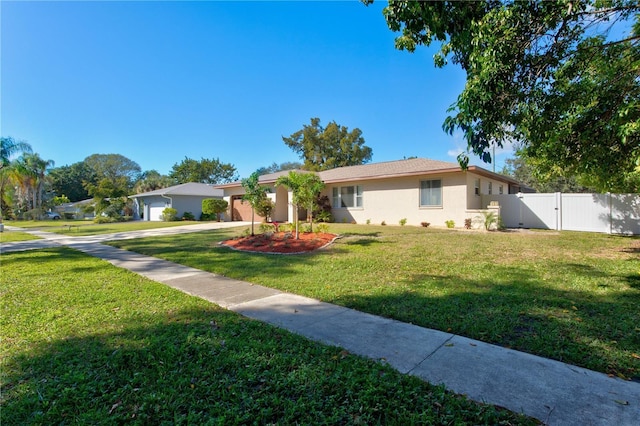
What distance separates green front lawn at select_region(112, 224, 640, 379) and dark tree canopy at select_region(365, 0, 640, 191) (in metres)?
2.20

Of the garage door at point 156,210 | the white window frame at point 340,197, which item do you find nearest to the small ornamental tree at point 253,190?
the white window frame at point 340,197

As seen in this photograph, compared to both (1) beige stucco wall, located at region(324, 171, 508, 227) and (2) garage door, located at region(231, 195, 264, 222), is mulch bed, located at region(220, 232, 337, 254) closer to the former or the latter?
(1) beige stucco wall, located at region(324, 171, 508, 227)

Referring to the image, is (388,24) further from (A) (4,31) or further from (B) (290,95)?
(B) (290,95)

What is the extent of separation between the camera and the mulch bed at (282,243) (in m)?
9.93

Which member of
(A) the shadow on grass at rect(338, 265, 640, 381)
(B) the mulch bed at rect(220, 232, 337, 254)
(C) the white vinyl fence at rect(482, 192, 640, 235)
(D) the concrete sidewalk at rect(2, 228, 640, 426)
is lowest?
(D) the concrete sidewalk at rect(2, 228, 640, 426)

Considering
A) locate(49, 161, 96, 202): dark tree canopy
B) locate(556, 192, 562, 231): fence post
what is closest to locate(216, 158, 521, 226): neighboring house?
locate(556, 192, 562, 231): fence post

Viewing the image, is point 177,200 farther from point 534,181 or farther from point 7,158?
point 534,181

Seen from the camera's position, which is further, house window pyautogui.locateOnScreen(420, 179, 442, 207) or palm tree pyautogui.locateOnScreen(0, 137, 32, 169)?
palm tree pyautogui.locateOnScreen(0, 137, 32, 169)

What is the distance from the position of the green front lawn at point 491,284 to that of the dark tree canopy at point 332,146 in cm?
3241

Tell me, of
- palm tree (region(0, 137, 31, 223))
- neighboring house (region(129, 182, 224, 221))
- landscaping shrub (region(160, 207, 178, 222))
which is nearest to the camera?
landscaping shrub (region(160, 207, 178, 222))

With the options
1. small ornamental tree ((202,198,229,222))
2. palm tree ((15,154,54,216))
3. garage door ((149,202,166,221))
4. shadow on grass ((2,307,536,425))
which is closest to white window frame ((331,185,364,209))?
small ornamental tree ((202,198,229,222))

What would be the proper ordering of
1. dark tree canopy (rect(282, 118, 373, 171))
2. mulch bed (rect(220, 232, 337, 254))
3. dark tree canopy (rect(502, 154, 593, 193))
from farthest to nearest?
dark tree canopy (rect(282, 118, 373, 171)) < dark tree canopy (rect(502, 154, 593, 193)) < mulch bed (rect(220, 232, 337, 254))

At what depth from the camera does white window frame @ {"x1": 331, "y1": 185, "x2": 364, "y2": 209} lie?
19.6m

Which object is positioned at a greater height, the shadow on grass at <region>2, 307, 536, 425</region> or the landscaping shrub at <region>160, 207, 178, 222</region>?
the landscaping shrub at <region>160, 207, 178, 222</region>
